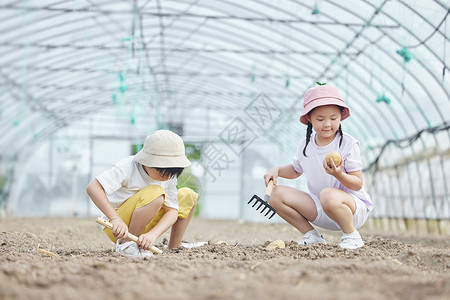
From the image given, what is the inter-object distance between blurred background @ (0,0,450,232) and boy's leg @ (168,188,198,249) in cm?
189

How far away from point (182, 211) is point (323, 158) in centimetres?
98

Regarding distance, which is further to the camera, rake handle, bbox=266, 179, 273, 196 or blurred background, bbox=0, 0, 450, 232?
blurred background, bbox=0, 0, 450, 232

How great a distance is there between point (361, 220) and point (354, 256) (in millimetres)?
547

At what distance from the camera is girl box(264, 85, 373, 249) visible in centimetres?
306

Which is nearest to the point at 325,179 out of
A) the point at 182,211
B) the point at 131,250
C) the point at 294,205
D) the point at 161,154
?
the point at 294,205

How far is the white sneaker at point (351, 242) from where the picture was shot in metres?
3.08

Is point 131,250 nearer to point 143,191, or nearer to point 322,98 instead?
point 143,191

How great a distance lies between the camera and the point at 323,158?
3242 millimetres

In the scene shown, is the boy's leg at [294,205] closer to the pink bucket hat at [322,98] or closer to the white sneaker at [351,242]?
the white sneaker at [351,242]

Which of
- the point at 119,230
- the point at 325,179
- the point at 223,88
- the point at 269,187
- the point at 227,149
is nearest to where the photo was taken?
the point at 119,230

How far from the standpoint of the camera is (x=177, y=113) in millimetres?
18750

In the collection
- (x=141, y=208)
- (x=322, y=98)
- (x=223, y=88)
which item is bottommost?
(x=141, y=208)

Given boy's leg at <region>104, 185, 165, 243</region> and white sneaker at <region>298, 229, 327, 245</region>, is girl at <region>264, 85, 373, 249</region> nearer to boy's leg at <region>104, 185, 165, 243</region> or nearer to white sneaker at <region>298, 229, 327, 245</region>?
white sneaker at <region>298, 229, 327, 245</region>

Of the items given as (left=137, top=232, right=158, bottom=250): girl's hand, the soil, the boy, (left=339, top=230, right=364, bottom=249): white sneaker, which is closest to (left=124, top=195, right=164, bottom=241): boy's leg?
the boy
